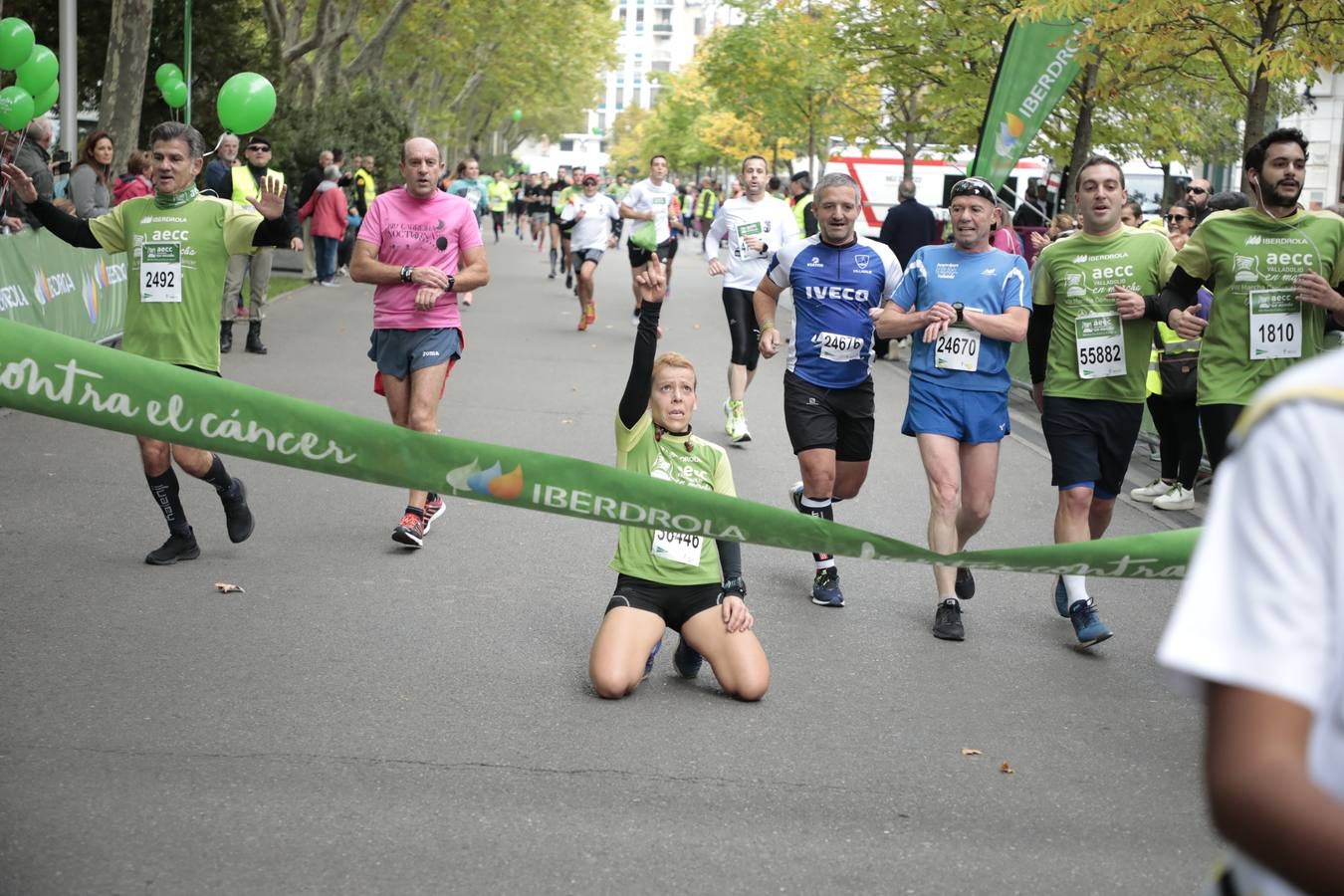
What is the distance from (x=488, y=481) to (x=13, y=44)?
10.8 metres

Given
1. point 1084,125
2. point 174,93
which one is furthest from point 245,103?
point 1084,125

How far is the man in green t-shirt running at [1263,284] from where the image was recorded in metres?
6.15

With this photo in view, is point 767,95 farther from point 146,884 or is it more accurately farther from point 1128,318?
point 146,884

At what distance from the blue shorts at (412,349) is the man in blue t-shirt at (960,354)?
2326 millimetres

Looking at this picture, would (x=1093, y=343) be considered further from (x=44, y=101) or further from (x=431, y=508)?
(x=44, y=101)

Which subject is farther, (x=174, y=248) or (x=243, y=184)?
(x=243, y=184)

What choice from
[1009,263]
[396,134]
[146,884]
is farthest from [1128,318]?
[396,134]

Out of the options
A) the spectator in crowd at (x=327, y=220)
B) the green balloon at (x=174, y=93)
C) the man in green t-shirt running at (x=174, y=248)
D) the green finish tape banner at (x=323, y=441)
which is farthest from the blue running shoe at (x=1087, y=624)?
the spectator in crowd at (x=327, y=220)

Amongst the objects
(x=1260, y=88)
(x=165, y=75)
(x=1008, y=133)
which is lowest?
(x=1008, y=133)

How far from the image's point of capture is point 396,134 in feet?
117

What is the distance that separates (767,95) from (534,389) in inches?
1111

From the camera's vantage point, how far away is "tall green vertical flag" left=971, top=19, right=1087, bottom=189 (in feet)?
46.4

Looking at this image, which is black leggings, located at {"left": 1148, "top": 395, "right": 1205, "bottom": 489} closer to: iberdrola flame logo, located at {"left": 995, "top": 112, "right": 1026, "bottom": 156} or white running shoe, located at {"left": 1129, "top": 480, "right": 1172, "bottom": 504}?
white running shoe, located at {"left": 1129, "top": 480, "right": 1172, "bottom": 504}

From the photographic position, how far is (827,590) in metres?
7.43
